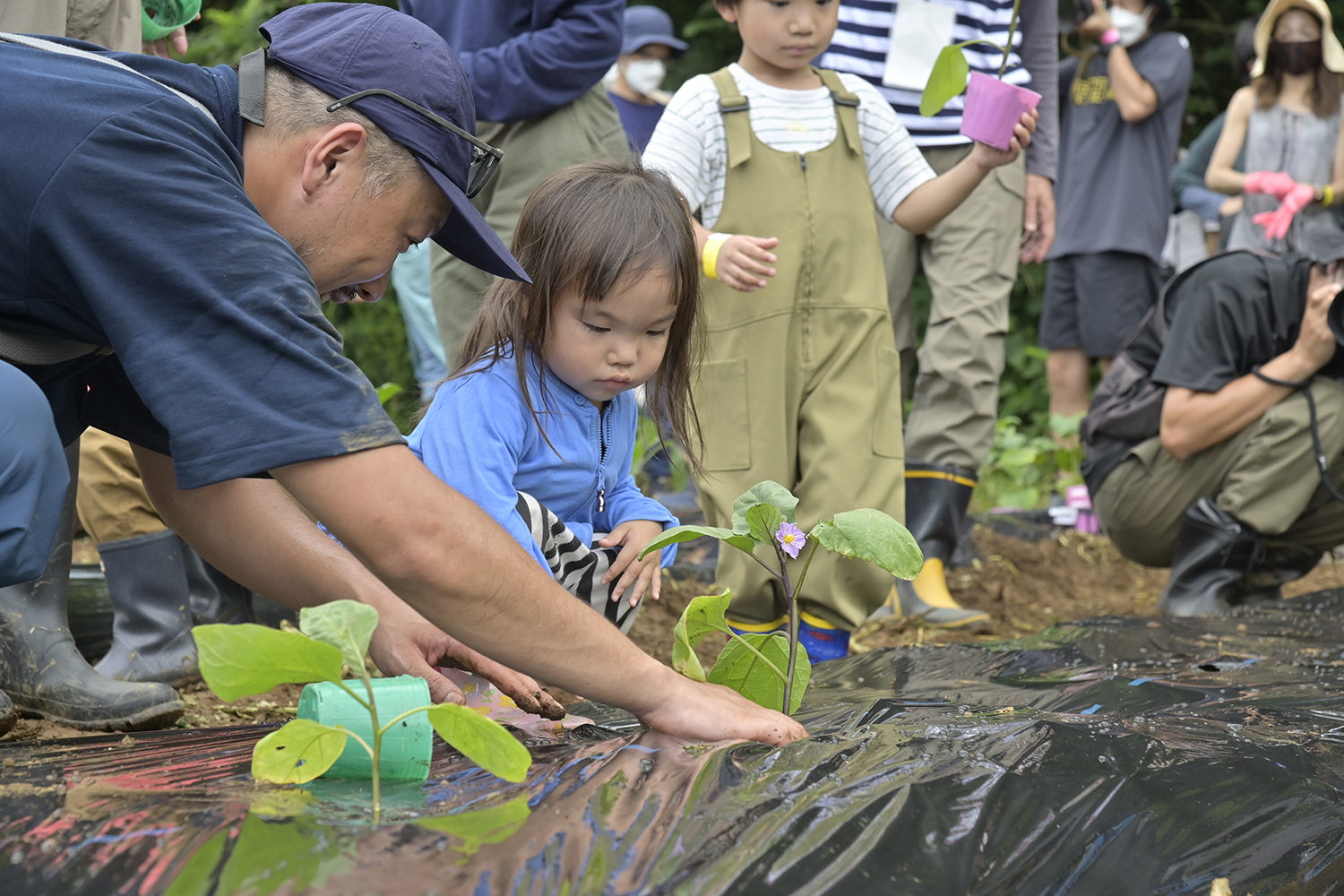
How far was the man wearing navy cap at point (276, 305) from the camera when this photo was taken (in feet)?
3.98

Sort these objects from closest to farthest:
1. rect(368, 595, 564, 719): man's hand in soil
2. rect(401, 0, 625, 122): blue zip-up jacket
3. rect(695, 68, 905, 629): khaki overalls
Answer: rect(368, 595, 564, 719): man's hand in soil
rect(695, 68, 905, 629): khaki overalls
rect(401, 0, 625, 122): blue zip-up jacket

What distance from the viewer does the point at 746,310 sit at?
2654 millimetres

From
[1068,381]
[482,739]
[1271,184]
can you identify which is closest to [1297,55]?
[1271,184]

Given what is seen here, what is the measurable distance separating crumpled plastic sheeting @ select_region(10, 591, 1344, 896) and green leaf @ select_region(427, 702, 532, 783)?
0.14 ft

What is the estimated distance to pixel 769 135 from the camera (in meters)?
2.65

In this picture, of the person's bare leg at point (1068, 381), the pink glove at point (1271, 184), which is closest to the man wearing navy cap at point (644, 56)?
the person's bare leg at point (1068, 381)

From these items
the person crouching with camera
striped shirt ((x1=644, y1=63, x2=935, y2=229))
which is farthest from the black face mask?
striped shirt ((x1=644, y1=63, x2=935, y2=229))

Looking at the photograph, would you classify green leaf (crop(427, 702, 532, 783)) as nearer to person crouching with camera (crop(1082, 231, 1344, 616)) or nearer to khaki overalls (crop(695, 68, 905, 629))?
khaki overalls (crop(695, 68, 905, 629))

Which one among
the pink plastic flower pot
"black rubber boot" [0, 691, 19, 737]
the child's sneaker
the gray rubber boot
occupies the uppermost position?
the pink plastic flower pot

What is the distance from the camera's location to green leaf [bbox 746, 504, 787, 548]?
1.58m

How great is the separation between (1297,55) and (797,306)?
327 centimetres

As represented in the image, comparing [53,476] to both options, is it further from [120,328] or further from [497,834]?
[497,834]

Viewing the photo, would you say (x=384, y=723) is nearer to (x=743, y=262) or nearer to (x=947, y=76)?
(x=743, y=262)

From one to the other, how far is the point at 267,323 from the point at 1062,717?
1112 millimetres
